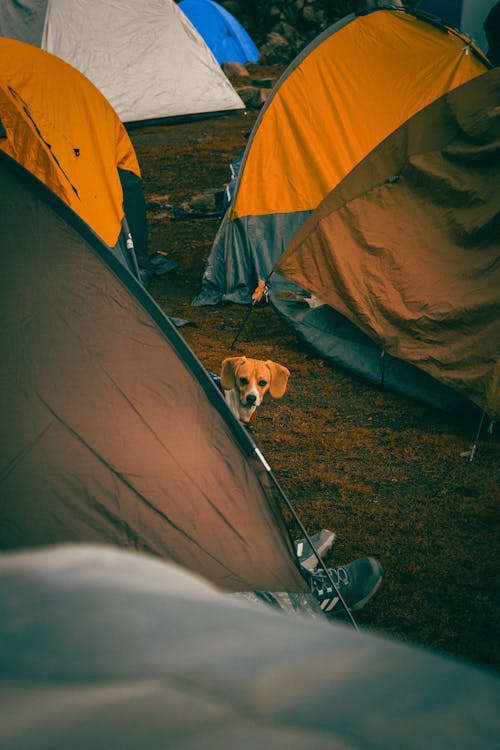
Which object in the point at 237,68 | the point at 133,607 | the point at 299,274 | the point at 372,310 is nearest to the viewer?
the point at 133,607

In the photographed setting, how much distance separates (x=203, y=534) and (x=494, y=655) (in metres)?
1.15

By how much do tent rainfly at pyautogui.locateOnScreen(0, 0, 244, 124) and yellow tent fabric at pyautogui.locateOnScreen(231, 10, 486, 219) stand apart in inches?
280

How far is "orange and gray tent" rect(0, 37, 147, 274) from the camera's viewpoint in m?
4.92

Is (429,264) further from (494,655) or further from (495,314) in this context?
(494,655)

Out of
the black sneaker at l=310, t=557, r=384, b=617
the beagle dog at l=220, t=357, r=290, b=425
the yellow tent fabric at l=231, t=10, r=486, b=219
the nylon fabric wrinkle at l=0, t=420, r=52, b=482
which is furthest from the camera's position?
the yellow tent fabric at l=231, t=10, r=486, b=219

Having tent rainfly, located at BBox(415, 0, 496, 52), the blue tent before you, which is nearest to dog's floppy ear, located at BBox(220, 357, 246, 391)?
tent rainfly, located at BBox(415, 0, 496, 52)

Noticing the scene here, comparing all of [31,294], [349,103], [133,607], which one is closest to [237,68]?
[349,103]

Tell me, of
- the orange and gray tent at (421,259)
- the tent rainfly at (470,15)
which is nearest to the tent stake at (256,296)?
the orange and gray tent at (421,259)

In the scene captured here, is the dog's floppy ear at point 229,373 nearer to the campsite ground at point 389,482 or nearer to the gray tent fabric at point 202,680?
the campsite ground at point 389,482

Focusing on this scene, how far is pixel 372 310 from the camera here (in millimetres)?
4879

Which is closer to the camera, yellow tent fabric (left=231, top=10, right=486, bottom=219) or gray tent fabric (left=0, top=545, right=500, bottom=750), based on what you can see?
gray tent fabric (left=0, top=545, right=500, bottom=750)

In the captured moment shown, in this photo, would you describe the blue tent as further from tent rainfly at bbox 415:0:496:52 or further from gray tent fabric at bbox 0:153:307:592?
gray tent fabric at bbox 0:153:307:592

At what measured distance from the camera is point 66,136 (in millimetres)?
5547

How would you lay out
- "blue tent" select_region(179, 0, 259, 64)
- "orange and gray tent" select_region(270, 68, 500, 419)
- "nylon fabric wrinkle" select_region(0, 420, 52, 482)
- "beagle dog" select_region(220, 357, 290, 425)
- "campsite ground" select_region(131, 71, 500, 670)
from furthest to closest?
"blue tent" select_region(179, 0, 259, 64) → "orange and gray tent" select_region(270, 68, 500, 419) → "beagle dog" select_region(220, 357, 290, 425) → "campsite ground" select_region(131, 71, 500, 670) → "nylon fabric wrinkle" select_region(0, 420, 52, 482)
